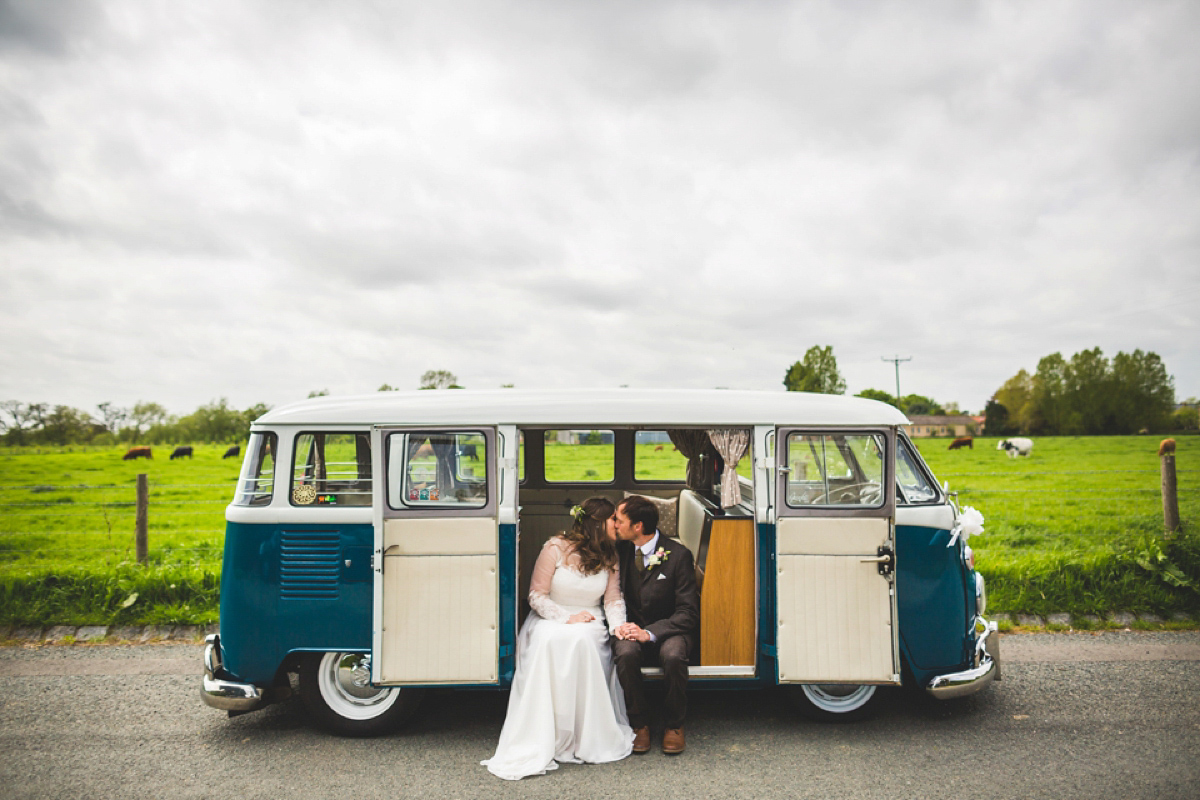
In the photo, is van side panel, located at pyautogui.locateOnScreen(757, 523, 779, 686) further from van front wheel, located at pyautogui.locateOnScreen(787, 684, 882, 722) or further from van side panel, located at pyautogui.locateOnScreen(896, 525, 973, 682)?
van side panel, located at pyautogui.locateOnScreen(896, 525, 973, 682)

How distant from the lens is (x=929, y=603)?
15.2 ft

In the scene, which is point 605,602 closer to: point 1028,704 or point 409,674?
point 409,674

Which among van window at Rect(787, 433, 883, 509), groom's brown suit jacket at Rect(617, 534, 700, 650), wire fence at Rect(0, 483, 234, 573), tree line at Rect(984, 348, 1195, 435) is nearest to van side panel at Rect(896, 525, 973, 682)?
van window at Rect(787, 433, 883, 509)

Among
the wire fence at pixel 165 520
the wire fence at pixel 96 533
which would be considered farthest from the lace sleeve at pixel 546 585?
the wire fence at pixel 165 520

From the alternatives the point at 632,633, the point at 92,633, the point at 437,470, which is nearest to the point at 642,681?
the point at 632,633

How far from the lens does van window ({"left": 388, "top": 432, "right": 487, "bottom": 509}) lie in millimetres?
4543

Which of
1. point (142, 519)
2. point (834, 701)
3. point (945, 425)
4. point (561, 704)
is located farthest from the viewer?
point (945, 425)

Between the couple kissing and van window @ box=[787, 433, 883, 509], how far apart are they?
97 cm

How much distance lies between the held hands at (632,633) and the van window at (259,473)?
2.50 m

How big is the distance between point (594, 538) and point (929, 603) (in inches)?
90.8

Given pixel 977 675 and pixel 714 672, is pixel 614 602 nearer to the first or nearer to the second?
pixel 714 672

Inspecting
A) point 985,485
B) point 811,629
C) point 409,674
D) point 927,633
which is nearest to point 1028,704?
point 927,633

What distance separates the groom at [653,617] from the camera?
450 centimetres

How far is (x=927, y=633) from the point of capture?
463 cm
